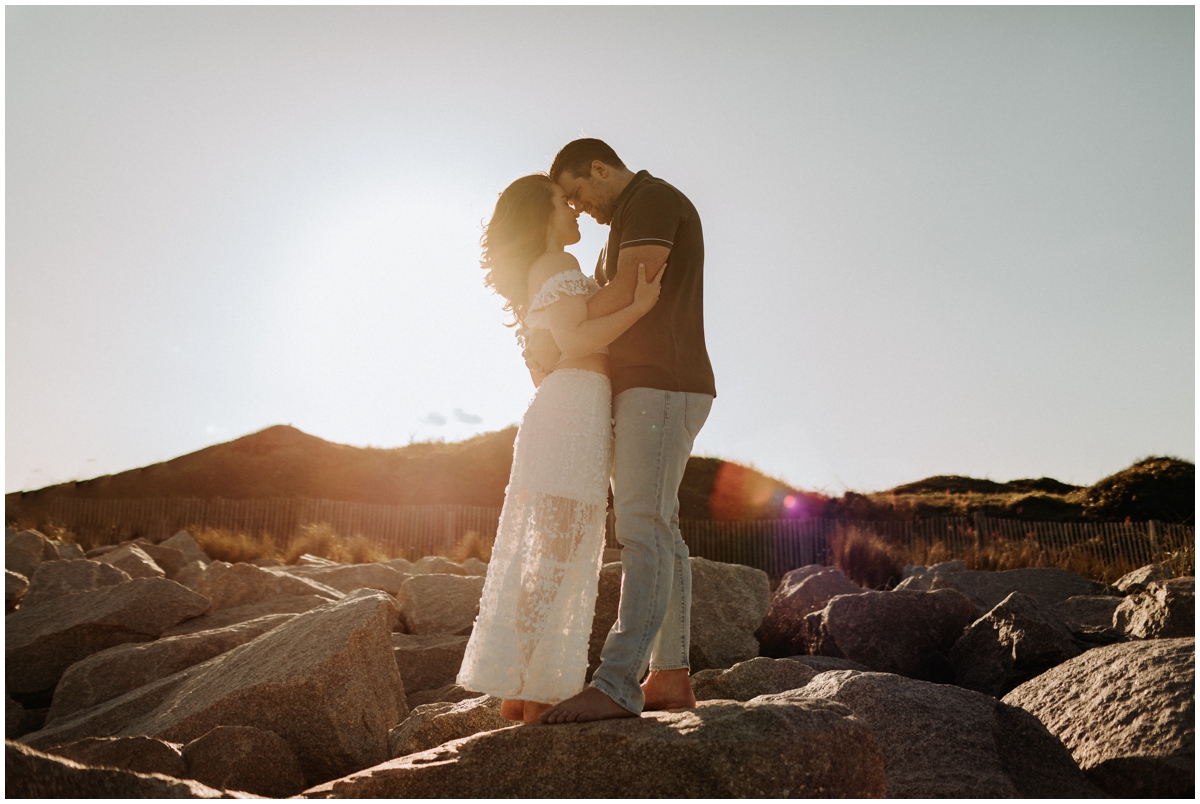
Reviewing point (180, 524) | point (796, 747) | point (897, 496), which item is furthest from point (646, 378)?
point (897, 496)

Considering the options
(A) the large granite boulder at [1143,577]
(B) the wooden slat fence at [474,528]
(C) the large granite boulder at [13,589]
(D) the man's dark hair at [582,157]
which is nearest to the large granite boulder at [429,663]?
(D) the man's dark hair at [582,157]

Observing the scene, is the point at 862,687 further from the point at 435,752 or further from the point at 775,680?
the point at 435,752

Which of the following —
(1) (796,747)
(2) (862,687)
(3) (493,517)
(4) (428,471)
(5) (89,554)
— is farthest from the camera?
(4) (428,471)

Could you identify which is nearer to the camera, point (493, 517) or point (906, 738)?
point (906, 738)

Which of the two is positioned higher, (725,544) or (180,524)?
(180,524)

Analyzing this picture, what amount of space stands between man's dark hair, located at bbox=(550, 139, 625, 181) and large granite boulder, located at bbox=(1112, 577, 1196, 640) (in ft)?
14.3

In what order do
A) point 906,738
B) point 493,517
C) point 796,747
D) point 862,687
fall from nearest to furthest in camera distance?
point 796,747
point 906,738
point 862,687
point 493,517

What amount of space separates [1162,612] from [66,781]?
5925 millimetres

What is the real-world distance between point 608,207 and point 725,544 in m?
14.2

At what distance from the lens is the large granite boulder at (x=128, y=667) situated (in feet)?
17.1

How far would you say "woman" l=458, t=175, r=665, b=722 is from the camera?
3049mm

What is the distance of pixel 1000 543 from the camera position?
14.1m

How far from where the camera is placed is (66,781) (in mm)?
2238

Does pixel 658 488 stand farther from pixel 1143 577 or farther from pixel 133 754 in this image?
pixel 1143 577
